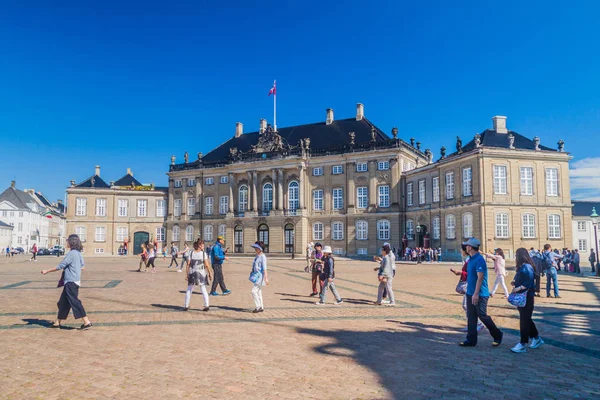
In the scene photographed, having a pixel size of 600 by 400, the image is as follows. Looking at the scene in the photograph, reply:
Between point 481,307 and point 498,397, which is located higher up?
point 481,307

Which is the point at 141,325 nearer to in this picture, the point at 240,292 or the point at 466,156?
the point at 240,292

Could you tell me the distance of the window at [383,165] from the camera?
4885cm

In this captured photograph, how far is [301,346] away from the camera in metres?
7.73

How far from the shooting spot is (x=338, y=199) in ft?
171

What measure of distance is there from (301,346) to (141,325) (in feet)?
12.7

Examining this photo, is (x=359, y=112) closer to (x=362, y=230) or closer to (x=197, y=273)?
(x=362, y=230)

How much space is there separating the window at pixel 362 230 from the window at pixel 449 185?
446 inches

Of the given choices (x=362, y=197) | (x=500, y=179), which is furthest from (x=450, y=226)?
(x=362, y=197)

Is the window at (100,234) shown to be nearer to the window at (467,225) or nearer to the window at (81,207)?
the window at (81,207)

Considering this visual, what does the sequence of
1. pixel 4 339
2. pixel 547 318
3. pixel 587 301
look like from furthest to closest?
pixel 587 301
pixel 547 318
pixel 4 339

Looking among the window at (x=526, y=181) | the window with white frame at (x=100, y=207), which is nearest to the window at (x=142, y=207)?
the window with white frame at (x=100, y=207)

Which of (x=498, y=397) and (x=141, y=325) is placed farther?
(x=141, y=325)

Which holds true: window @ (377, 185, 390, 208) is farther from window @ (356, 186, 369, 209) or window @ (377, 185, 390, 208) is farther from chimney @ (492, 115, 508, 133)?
chimney @ (492, 115, 508, 133)

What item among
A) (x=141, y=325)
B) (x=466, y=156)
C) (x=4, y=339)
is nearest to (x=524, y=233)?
(x=466, y=156)
